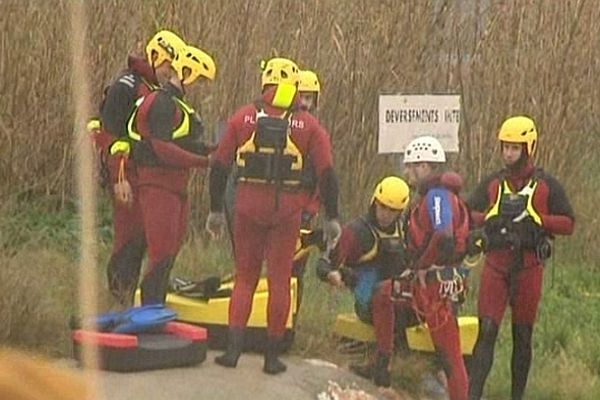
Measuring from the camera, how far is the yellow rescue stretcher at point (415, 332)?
21.9 feet

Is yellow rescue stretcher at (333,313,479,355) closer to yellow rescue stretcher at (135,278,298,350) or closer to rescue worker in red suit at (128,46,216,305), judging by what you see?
yellow rescue stretcher at (135,278,298,350)

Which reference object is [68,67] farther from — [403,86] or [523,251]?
[523,251]

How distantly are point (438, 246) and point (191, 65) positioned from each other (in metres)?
1.28

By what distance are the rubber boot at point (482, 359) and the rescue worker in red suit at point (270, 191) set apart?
84cm

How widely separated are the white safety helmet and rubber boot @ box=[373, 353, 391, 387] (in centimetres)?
85

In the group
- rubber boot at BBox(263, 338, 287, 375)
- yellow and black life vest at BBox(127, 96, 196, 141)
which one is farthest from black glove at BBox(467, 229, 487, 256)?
yellow and black life vest at BBox(127, 96, 196, 141)

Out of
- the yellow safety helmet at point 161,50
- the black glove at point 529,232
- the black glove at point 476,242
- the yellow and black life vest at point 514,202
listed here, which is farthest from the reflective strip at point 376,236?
the yellow safety helmet at point 161,50

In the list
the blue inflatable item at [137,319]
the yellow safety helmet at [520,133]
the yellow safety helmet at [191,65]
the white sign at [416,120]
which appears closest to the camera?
the blue inflatable item at [137,319]

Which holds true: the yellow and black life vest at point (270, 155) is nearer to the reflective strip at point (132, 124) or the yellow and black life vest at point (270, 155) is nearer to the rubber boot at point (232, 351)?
the reflective strip at point (132, 124)

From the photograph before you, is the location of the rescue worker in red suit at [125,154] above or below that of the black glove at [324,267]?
above

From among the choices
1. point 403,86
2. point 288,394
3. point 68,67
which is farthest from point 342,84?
point 288,394

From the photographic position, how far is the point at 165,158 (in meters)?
6.12

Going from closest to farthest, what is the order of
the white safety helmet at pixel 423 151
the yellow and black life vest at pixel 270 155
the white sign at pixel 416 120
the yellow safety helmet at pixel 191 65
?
the yellow and black life vest at pixel 270 155
the yellow safety helmet at pixel 191 65
the white safety helmet at pixel 423 151
the white sign at pixel 416 120

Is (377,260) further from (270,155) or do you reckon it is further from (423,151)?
(270,155)
